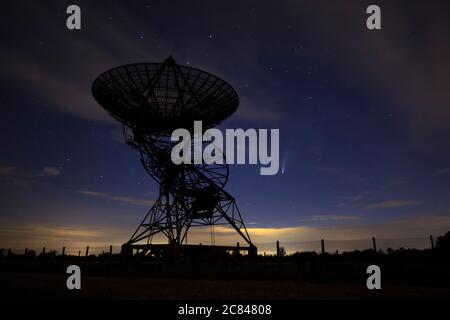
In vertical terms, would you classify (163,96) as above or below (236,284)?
above

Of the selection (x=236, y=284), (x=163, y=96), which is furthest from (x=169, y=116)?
(x=236, y=284)

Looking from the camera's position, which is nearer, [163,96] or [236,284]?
[236,284]

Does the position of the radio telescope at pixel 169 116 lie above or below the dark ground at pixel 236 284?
above

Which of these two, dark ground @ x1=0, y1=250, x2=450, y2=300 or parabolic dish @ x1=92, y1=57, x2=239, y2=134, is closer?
dark ground @ x1=0, y1=250, x2=450, y2=300

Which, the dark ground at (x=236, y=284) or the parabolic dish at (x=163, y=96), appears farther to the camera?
the parabolic dish at (x=163, y=96)

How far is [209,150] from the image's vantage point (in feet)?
84.4

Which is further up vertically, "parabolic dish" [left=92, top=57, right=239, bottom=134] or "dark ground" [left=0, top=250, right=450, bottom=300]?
"parabolic dish" [left=92, top=57, right=239, bottom=134]

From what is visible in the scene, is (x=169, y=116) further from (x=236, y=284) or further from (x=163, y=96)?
(x=236, y=284)

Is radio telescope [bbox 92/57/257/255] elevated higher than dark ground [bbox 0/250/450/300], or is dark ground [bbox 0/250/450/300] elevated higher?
radio telescope [bbox 92/57/257/255]

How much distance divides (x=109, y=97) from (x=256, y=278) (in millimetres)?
14441

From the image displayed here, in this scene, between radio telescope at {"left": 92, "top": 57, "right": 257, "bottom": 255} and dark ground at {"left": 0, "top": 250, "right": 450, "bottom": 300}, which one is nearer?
dark ground at {"left": 0, "top": 250, "right": 450, "bottom": 300}
